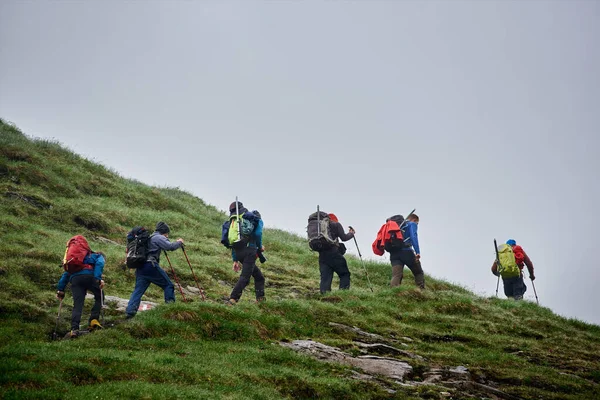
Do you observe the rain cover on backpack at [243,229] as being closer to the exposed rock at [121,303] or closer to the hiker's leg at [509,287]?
the exposed rock at [121,303]

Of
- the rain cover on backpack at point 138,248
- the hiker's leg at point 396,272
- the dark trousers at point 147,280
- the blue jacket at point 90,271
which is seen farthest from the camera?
the hiker's leg at point 396,272

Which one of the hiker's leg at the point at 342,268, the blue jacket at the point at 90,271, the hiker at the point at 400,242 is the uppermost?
the hiker at the point at 400,242

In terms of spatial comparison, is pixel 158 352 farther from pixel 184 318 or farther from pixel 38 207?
pixel 38 207

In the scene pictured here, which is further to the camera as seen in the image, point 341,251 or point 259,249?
point 341,251

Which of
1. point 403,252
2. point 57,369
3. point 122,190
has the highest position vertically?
point 122,190

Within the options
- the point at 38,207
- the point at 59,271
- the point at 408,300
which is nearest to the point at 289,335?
the point at 408,300

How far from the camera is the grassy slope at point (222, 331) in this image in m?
12.4

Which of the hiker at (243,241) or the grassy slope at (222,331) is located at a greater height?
the hiker at (243,241)

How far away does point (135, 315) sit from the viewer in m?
16.6

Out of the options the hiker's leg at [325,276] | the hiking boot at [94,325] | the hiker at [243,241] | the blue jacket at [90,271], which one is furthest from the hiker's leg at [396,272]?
the hiking boot at [94,325]

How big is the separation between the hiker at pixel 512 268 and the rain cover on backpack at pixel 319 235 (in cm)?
859

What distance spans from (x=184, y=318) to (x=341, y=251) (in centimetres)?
756

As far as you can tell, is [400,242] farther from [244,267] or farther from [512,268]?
[244,267]

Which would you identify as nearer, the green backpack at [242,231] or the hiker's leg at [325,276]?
the green backpack at [242,231]
